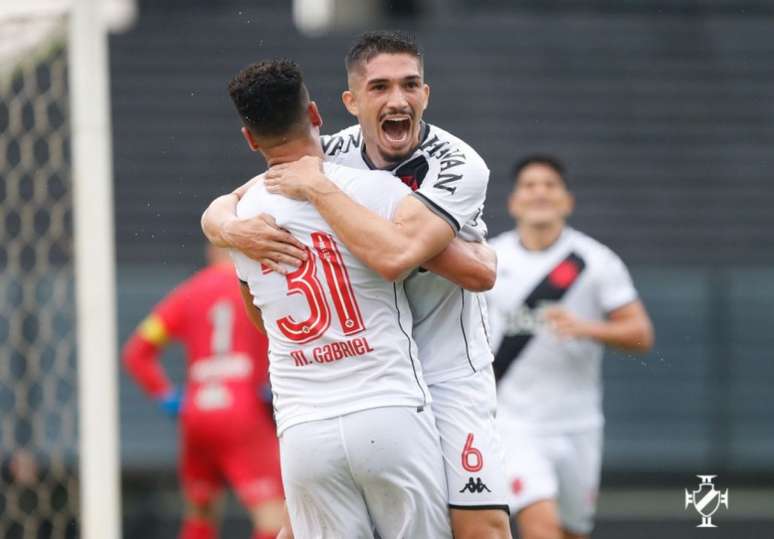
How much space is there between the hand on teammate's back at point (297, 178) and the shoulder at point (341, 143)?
0.26 m

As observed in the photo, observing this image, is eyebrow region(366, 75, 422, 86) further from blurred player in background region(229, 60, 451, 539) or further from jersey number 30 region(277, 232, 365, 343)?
jersey number 30 region(277, 232, 365, 343)

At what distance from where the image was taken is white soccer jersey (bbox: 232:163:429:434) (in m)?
3.98

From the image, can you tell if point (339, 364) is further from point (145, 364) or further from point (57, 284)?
point (57, 284)

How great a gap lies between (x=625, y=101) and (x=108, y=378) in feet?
25.3

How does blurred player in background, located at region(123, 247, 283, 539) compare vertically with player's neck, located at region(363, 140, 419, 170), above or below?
above

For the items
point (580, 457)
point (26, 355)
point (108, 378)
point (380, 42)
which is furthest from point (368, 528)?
point (26, 355)

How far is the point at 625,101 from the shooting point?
12867 millimetres

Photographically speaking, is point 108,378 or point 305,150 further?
point 108,378

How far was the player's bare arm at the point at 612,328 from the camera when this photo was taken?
700cm

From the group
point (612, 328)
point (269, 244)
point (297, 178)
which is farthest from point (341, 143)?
point (612, 328)

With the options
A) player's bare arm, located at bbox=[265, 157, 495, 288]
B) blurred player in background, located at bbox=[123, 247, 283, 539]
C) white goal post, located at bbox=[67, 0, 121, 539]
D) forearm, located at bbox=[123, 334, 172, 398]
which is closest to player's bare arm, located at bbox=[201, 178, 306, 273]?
player's bare arm, located at bbox=[265, 157, 495, 288]

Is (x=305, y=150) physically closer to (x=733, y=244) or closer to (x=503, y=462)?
(x=503, y=462)

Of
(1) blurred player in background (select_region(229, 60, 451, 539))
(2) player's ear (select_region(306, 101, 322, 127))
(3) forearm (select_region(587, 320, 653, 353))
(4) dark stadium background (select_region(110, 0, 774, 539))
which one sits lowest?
(1) blurred player in background (select_region(229, 60, 451, 539))

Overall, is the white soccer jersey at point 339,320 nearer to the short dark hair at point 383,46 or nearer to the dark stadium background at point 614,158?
the short dark hair at point 383,46
